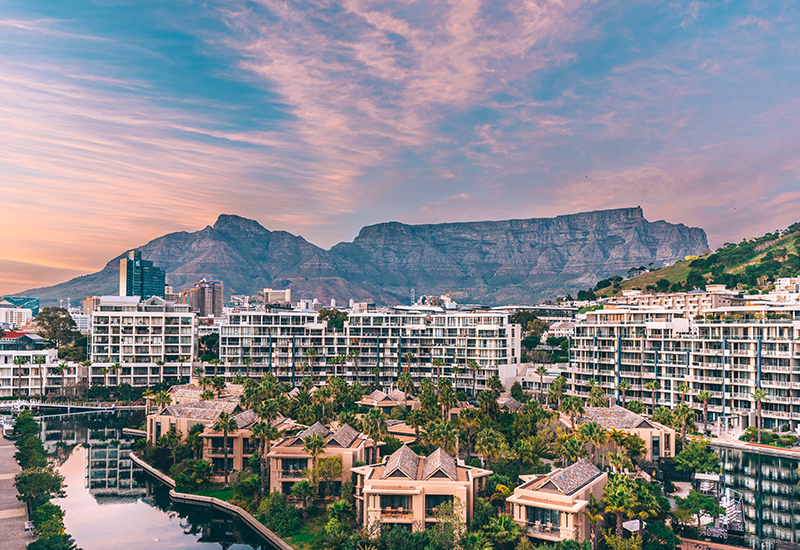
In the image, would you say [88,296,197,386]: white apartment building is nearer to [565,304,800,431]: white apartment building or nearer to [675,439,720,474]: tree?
[565,304,800,431]: white apartment building

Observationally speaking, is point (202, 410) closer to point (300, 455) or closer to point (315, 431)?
point (315, 431)

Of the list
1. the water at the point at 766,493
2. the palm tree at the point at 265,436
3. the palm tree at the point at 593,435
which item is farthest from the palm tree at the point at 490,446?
the water at the point at 766,493

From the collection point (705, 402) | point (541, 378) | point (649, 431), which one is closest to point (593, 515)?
point (649, 431)

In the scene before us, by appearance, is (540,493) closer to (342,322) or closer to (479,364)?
(479,364)

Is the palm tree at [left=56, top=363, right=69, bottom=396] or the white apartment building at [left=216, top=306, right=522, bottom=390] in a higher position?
the white apartment building at [left=216, top=306, right=522, bottom=390]

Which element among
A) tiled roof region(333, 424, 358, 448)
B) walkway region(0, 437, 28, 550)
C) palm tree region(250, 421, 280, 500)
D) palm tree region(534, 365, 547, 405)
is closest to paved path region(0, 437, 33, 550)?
walkway region(0, 437, 28, 550)
